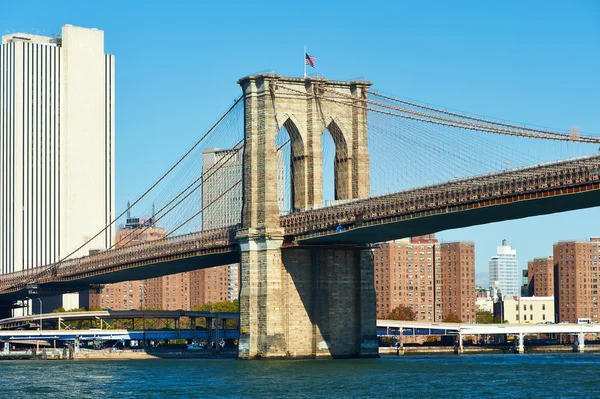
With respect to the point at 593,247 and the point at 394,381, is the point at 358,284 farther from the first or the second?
the point at 593,247

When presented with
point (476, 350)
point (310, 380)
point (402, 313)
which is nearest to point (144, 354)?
point (476, 350)

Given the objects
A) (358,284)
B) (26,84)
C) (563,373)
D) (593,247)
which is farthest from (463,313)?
(563,373)

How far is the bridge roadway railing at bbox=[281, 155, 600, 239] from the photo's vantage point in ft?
212

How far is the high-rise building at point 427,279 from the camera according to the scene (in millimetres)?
183500

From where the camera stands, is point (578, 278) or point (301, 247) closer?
point (301, 247)

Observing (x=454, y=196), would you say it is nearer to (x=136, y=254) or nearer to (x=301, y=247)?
(x=301, y=247)

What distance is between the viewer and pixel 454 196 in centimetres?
7169

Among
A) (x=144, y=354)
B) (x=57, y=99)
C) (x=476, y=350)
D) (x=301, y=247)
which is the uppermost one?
(x=57, y=99)

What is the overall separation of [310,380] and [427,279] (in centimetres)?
12467

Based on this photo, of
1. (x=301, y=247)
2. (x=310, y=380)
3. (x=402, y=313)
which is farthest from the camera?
(x=402, y=313)

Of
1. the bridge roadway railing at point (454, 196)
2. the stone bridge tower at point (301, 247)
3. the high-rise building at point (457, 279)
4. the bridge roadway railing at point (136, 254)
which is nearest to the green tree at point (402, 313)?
the high-rise building at point (457, 279)

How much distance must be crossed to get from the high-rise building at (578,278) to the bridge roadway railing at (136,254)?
293ft

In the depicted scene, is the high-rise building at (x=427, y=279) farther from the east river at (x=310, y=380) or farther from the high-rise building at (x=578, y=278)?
the east river at (x=310, y=380)

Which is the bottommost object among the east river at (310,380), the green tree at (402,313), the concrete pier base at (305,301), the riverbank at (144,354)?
the riverbank at (144,354)
